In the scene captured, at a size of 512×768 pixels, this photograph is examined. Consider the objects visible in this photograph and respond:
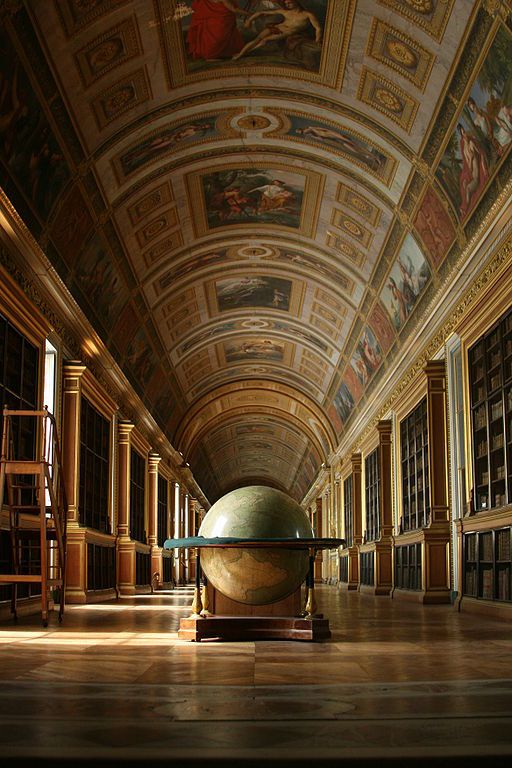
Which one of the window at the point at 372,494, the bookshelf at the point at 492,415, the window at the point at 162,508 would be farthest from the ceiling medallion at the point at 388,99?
the window at the point at 162,508

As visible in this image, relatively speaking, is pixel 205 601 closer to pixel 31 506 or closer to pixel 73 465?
pixel 31 506

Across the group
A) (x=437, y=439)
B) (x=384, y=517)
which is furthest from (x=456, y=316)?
(x=384, y=517)

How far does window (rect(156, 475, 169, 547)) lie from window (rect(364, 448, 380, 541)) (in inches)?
355

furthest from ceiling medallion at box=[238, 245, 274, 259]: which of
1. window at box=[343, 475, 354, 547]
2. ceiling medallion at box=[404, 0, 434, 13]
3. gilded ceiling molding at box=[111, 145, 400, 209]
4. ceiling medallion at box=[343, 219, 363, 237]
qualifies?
ceiling medallion at box=[404, 0, 434, 13]

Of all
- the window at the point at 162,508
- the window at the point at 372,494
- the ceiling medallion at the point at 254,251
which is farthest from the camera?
the window at the point at 162,508

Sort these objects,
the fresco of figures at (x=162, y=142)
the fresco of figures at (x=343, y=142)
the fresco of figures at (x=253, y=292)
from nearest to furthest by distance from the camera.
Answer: the fresco of figures at (x=162, y=142)
the fresco of figures at (x=343, y=142)
the fresco of figures at (x=253, y=292)

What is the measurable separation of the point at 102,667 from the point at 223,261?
65.1 ft

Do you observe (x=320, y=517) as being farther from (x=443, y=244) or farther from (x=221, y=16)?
(x=221, y=16)

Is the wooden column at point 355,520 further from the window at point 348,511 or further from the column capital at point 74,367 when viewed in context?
the column capital at point 74,367

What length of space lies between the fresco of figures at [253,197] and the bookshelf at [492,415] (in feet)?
24.9

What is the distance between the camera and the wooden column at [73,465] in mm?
18781

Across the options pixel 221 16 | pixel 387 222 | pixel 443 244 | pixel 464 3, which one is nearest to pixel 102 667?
pixel 464 3

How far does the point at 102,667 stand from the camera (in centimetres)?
720

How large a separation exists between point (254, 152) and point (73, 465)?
26.2 ft
